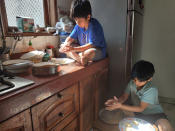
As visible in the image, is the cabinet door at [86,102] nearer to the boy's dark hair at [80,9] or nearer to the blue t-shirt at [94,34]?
the blue t-shirt at [94,34]

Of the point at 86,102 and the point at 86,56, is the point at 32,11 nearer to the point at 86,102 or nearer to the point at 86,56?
the point at 86,56

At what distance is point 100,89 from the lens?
1335mm

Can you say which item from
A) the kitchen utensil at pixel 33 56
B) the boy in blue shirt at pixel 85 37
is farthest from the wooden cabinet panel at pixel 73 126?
the kitchen utensil at pixel 33 56

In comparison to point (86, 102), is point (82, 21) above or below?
above

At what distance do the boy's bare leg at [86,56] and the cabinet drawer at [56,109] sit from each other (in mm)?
217

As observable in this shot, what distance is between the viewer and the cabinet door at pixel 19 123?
1.73 ft

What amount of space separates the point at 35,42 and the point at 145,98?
3.68 feet

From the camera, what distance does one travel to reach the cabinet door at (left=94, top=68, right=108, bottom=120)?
126 centimetres

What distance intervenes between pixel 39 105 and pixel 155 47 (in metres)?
1.76

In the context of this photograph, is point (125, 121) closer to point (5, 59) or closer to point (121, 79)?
point (121, 79)

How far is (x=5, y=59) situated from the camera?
35.5 inches

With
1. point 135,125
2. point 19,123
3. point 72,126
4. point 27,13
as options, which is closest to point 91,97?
point 72,126

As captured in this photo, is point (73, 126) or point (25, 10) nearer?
point (73, 126)

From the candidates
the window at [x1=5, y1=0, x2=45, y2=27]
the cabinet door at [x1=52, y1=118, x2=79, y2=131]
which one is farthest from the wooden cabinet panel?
the window at [x1=5, y1=0, x2=45, y2=27]
